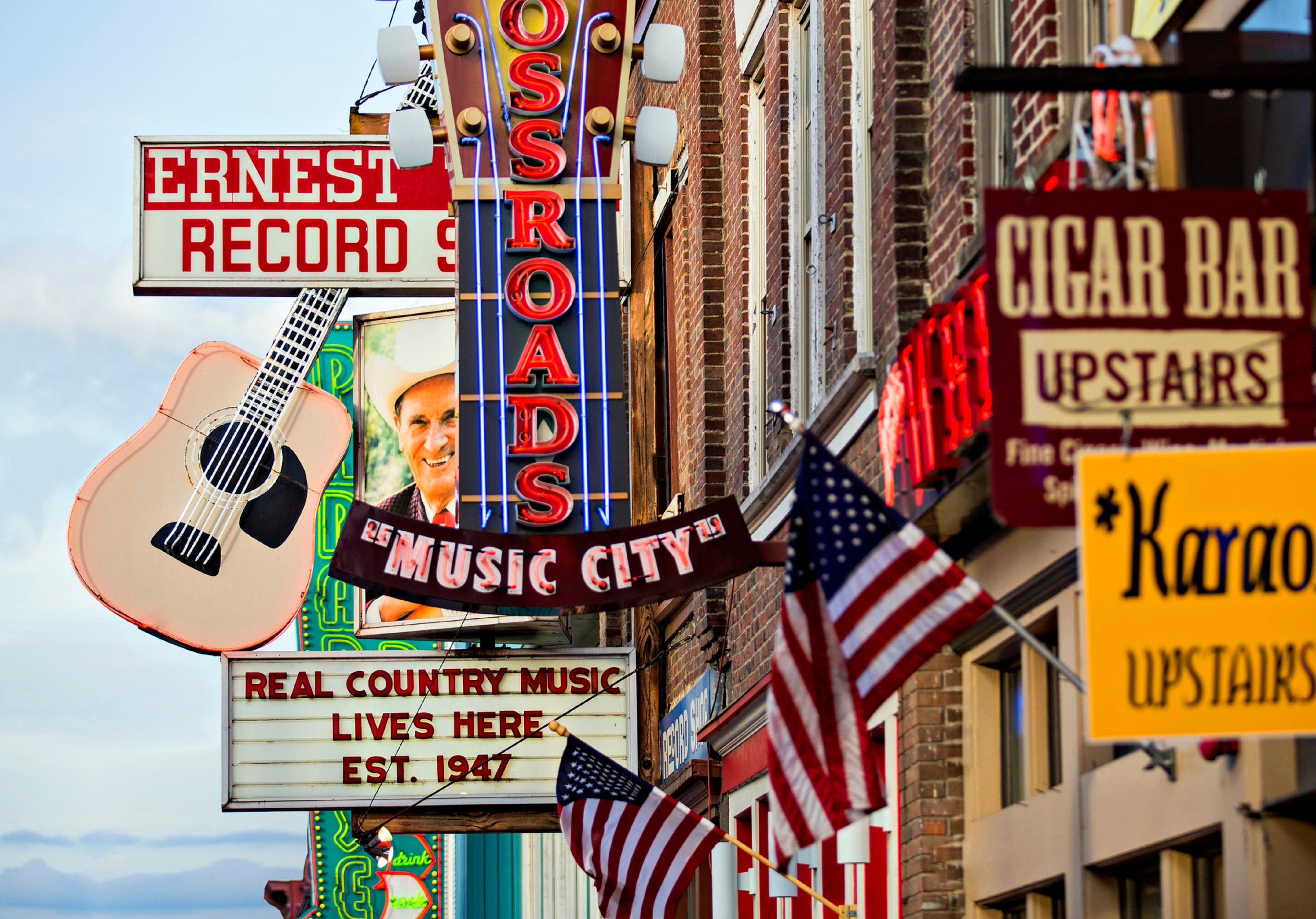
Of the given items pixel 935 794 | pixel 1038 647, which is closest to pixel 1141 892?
pixel 935 794

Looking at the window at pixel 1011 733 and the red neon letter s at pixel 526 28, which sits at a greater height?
the red neon letter s at pixel 526 28

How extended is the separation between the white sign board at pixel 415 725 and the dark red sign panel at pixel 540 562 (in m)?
7.35

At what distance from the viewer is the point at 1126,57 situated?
21.6 feet

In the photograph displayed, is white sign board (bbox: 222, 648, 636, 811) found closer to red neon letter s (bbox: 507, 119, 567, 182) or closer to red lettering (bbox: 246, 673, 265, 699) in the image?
red lettering (bbox: 246, 673, 265, 699)

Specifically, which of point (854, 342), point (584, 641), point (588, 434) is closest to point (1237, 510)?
point (854, 342)

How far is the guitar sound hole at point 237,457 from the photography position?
20984 mm

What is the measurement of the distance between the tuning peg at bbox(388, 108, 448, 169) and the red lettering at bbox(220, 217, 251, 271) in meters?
3.66

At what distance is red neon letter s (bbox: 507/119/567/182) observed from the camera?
15.4 meters

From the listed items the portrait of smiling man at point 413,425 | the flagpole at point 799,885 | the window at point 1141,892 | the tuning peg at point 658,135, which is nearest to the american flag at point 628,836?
the flagpole at point 799,885

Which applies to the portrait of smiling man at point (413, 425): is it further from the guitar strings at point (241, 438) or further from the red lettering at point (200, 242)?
the red lettering at point (200, 242)

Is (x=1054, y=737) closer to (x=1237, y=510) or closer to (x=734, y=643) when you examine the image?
(x=1237, y=510)

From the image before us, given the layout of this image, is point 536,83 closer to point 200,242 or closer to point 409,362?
point 200,242

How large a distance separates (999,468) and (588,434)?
30.0 ft

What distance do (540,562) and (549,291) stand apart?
A: 4.31 m
